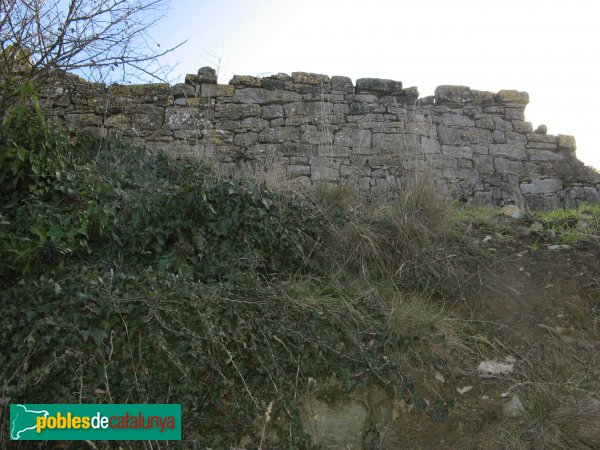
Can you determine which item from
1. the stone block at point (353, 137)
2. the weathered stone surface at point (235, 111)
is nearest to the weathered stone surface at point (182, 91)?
the weathered stone surface at point (235, 111)

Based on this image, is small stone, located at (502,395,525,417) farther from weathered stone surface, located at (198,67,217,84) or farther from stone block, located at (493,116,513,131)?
weathered stone surface, located at (198,67,217,84)

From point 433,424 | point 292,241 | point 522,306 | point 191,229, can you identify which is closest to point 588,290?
point 522,306

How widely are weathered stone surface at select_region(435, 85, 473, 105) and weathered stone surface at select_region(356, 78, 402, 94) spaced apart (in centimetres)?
51

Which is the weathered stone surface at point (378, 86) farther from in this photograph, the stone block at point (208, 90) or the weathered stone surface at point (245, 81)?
the stone block at point (208, 90)

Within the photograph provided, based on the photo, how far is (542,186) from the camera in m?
6.98

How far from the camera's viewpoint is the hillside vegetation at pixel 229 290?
9.66 ft

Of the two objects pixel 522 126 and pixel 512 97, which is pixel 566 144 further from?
pixel 512 97

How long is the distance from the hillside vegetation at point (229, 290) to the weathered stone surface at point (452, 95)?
2.46m

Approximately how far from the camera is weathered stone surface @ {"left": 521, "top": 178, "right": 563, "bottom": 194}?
6961 mm

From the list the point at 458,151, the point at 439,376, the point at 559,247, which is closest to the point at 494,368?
the point at 439,376

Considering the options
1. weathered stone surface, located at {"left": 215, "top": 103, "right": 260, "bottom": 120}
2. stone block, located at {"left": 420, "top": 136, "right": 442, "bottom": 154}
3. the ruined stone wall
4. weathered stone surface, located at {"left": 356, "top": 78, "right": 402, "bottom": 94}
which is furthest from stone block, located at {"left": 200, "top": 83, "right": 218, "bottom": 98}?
stone block, located at {"left": 420, "top": 136, "right": 442, "bottom": 154}

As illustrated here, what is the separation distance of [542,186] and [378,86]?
2267 mm

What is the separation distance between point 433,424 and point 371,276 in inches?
53.5

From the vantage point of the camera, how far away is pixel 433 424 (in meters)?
3.13
